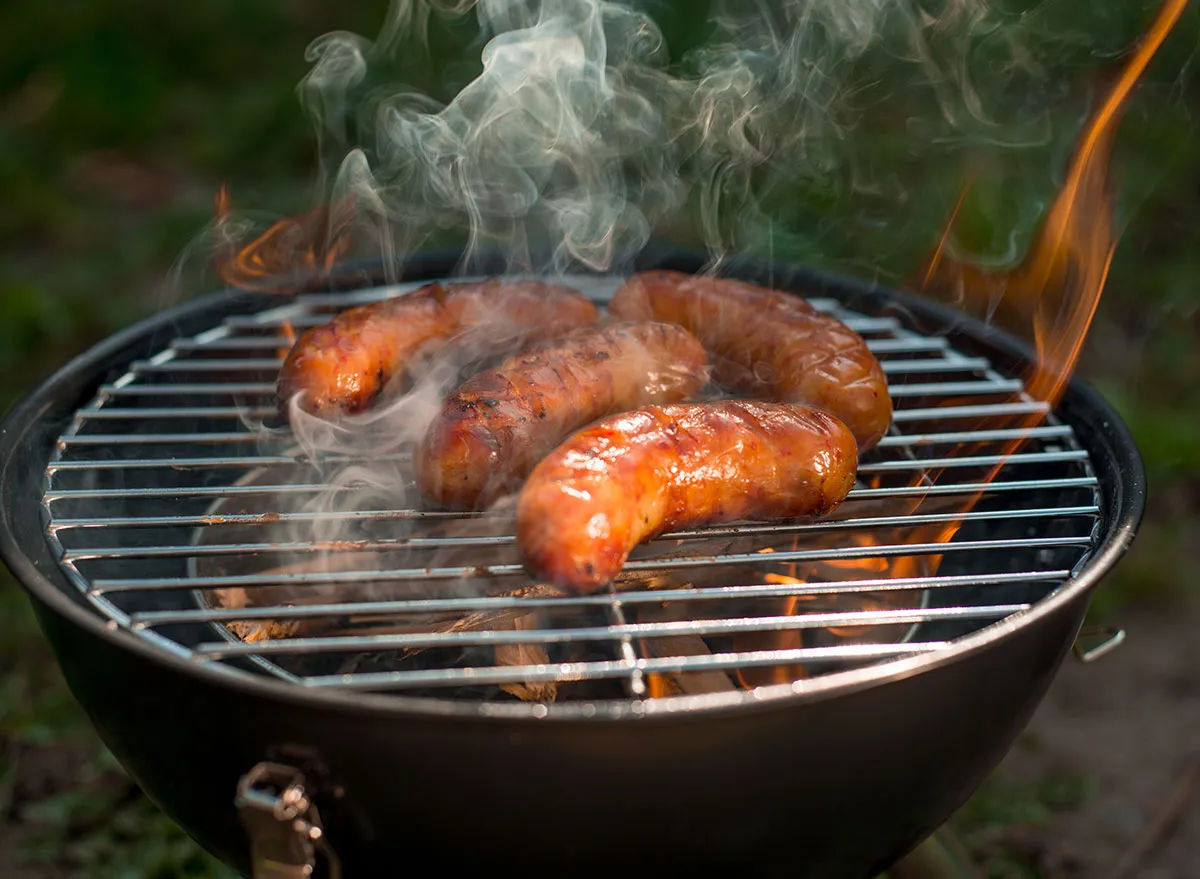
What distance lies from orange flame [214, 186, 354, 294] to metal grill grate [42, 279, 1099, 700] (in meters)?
0.29

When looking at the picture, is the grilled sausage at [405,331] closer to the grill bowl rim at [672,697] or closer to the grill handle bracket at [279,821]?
the grill bowl rim at [672,697]

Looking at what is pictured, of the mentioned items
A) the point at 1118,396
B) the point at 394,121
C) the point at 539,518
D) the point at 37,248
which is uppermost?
the point at 394,121

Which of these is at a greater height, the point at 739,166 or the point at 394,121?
the point at 394,121

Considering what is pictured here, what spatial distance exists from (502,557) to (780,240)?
9.01ft

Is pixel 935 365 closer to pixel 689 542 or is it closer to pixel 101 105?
pixel 689 542

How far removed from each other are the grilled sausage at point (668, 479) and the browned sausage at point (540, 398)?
0.60ft

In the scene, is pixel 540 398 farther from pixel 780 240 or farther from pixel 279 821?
pixel 780 240

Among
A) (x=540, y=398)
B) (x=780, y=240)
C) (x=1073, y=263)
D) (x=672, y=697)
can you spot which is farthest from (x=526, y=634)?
(x=780, y=240)

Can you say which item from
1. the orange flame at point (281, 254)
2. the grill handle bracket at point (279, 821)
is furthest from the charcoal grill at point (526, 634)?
the orange flame at point (281, 254)

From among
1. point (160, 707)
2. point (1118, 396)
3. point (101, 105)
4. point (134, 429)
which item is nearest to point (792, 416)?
point (160, 707)

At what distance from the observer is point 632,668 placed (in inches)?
64.1

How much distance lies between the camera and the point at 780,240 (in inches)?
178

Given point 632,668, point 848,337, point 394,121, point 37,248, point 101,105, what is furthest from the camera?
point 101,105

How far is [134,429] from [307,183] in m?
4.03
